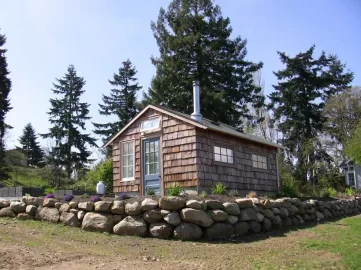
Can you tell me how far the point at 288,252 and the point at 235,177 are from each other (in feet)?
21.8

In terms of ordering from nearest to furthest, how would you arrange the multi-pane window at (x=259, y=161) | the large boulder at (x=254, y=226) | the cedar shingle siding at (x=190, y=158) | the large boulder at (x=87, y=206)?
1. the large boulder at (x=254, y=226)
2. the large boulder at (x=87, y=206)
3. the cedar shingle siding at (x=190, y=158)
4. the multi-pane window at (x=259, y=161)

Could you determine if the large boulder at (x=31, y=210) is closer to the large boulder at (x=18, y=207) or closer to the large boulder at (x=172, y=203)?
the large boulder at (x=18, y=207)

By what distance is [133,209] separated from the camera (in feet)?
30.2

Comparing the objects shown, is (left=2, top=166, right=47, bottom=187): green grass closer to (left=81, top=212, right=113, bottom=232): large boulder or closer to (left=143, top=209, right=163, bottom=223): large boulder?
(left=81, top=212, right=113, bottom=232): large boulder

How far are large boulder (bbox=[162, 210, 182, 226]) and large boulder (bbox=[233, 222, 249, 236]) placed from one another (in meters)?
1.44

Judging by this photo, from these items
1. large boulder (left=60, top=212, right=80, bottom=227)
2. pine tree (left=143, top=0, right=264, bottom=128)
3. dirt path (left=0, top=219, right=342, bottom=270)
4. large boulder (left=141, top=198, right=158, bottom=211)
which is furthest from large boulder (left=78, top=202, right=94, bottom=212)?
pine tree (left=143, top=0, right=264, bottom=128)

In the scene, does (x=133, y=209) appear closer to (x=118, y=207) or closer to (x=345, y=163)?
(x=118, y=207)

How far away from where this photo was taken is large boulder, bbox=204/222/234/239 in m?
8.88

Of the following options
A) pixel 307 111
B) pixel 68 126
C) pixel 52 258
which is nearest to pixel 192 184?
pixel 52 258

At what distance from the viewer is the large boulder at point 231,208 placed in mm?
9359

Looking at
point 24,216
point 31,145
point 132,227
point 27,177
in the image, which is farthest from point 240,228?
point 31,145

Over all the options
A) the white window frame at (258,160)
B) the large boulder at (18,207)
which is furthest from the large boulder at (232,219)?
the white window frame at (258,160)

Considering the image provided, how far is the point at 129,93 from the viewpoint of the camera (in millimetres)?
36812

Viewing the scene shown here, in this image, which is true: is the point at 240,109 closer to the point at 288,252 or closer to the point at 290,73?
the point at 290,73
